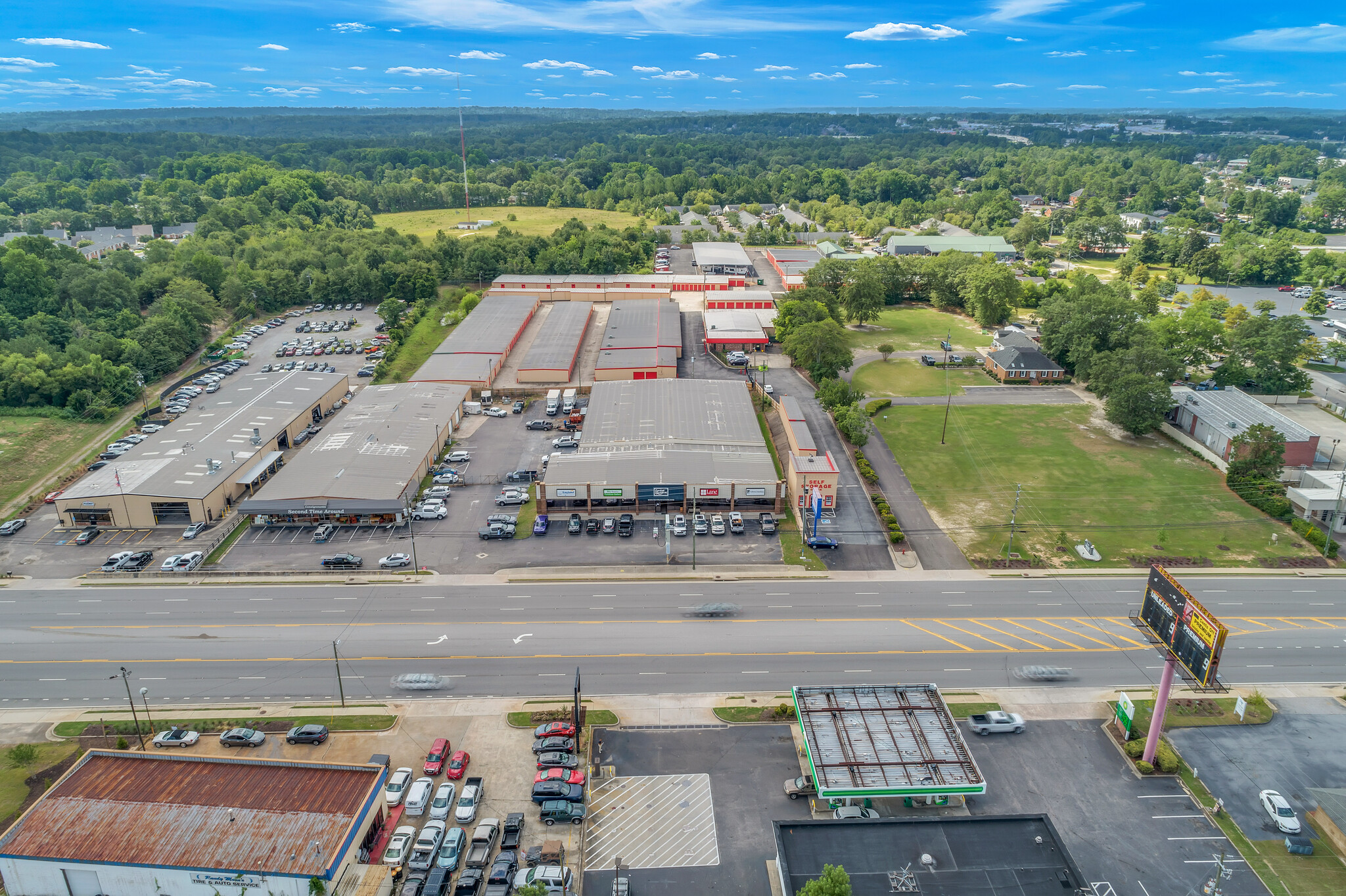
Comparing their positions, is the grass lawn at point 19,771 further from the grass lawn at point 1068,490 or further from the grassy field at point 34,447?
the grass lawn at point 1068,490

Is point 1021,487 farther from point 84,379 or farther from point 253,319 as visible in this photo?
point 253,319

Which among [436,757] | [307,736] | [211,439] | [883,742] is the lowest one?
[307,736]

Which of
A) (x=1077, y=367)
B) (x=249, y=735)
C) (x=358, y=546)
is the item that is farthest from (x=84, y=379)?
(x=1077, y=367)

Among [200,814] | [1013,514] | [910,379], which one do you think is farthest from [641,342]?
[200,814]

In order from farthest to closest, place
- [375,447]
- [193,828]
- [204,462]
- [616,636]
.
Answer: [375,447], [204,462], [616,636], [193,828]

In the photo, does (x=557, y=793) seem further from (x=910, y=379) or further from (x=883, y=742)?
(x=910, y=379)

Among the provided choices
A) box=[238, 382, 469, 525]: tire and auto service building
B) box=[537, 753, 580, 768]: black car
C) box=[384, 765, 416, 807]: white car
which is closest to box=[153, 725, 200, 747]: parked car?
box=[384, 765, 416, 807]: white car
